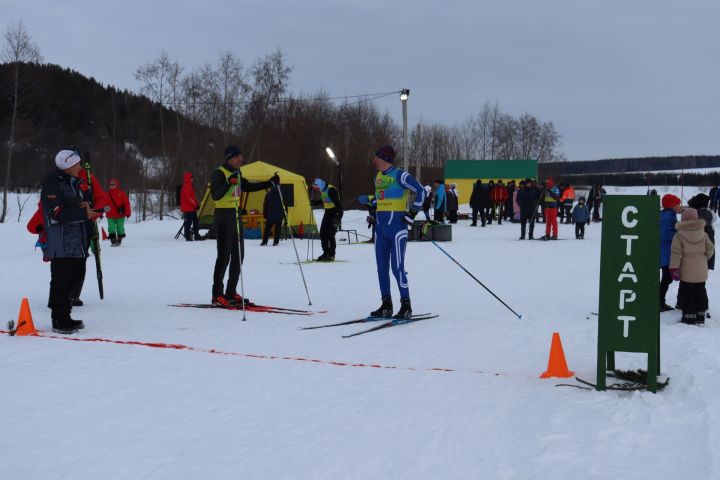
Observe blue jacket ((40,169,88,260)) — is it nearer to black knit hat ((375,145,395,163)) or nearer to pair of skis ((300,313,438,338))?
pair of skis ((300,313,438,338))

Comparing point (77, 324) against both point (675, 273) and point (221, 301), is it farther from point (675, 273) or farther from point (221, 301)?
point (675, 273)

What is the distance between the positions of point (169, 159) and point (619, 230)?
3972 centimetres

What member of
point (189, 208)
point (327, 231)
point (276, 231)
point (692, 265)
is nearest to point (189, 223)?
point (189, 208)

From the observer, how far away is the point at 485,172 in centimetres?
4453

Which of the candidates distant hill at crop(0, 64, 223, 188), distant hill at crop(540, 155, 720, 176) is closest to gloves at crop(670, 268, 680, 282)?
distant hill at crop(0, 64, 223, 188)

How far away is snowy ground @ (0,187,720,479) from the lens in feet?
11.5

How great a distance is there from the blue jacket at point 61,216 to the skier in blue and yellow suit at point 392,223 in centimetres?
306

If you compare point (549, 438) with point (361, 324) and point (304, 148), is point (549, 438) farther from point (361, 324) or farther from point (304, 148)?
point (304, 148)

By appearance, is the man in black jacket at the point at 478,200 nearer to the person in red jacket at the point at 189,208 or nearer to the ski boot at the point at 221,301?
the person in red jacket at the point at 189,208

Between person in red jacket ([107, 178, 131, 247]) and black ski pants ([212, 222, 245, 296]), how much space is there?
783 centimetres

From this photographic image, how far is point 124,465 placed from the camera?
344 cm

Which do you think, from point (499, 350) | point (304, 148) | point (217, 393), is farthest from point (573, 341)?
point (304, 148)

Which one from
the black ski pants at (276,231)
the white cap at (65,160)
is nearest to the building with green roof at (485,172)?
the black ski pants at (276,231)

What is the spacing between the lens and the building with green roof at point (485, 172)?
44250 millimetres
